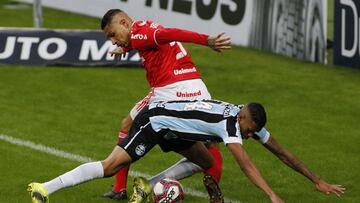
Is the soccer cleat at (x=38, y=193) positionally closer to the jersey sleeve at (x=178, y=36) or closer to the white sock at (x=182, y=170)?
the white sock at (x=182, y=170)

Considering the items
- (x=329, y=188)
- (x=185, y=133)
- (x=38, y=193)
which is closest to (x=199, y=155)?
(x=185, y=133)

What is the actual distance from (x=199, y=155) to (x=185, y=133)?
31.3 inches

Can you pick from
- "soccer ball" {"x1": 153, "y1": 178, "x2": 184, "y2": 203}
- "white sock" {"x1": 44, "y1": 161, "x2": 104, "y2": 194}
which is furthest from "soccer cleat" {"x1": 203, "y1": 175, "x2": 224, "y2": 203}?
"white sock" {"x1": 44, "y1": 161, "x2": 104, "y2": 194}

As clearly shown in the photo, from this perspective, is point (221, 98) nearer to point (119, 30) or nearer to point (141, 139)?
point (119, 30)

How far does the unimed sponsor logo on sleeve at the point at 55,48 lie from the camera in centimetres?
1856

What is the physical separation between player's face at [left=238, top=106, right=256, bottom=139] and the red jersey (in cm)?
130

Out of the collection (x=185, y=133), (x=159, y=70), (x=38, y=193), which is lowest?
(x=38, y=193)

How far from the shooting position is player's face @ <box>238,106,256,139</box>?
9258 millimetres

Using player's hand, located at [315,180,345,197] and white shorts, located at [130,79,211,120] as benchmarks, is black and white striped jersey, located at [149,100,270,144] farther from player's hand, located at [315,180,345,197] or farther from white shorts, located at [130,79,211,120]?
white shorts, located at [130,79,211,120]

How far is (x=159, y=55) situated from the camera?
1076 centimetres

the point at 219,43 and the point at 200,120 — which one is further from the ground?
the point at 219,43

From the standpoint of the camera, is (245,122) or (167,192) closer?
(245,122)

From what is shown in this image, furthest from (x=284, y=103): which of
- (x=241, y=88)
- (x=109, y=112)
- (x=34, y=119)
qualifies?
(x=34, y=119)

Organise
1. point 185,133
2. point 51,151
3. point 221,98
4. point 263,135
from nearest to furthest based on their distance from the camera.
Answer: point 185,133 < point 263,135 < point 51,151 < point 221,98
